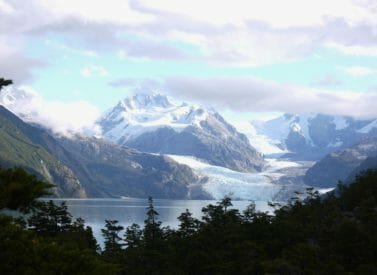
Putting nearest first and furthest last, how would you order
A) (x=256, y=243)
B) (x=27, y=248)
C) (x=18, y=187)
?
(x=18, y=187) < (x=27, y=248) < (x=256, y=243)

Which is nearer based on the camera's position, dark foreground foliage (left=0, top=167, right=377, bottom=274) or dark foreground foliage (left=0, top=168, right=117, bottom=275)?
dark foreground foliage (left=0, top=168, right=117, bottom=275)

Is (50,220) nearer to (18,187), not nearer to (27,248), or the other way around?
(27,248)

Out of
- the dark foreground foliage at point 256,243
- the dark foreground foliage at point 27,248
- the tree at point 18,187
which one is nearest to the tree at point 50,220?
the dark foreground foliage at point 256,243

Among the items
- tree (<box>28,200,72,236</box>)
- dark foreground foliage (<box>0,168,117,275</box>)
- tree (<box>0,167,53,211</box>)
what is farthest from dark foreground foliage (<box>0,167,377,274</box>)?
tree (<box>0,167,53,211</box>)

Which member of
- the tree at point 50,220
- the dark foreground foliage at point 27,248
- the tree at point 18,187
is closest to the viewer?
the tree at point 18,187

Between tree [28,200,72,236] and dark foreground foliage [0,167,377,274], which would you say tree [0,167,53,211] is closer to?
dark foreground foliage [0,167,377,274]

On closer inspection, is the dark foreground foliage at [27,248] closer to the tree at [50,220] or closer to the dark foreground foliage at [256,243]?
the dark foreground foliage at [256,243]

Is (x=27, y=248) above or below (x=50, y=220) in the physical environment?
below

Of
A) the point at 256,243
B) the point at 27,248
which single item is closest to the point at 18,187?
the point at 27,248

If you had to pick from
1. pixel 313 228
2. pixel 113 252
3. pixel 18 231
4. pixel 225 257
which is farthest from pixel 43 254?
pixel 113 252

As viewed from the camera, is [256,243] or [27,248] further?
[256,243]

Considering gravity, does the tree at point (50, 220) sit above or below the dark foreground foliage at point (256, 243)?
above

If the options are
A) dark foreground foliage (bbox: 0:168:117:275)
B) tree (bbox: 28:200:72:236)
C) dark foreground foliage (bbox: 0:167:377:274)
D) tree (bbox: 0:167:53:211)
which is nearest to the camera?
tree (bbox: 0:167:53:211)

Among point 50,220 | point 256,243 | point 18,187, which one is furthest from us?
point 50,220
